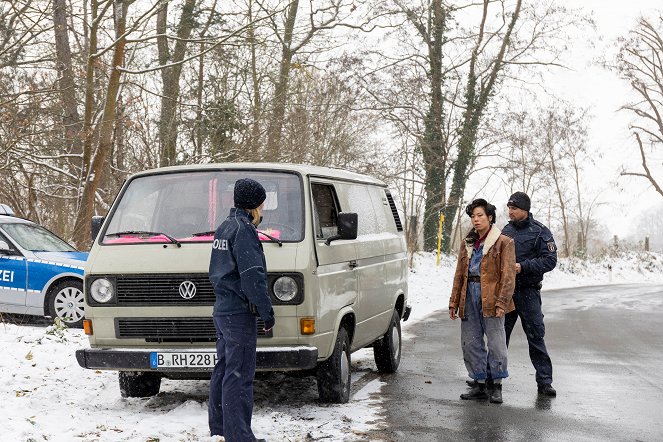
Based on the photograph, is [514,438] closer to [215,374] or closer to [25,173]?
[215,374]

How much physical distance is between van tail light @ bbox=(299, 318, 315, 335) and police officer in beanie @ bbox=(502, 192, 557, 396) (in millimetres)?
2419

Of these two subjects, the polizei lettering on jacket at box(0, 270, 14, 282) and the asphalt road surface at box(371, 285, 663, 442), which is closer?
the asphalt road surface at box(371, 285, 663, 442)

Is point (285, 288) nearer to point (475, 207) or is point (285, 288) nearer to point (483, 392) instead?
point (475, 207)

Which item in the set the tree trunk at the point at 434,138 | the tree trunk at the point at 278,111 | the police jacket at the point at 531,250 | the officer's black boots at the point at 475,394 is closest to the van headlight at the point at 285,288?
the officer's black boots at the point at 475,394

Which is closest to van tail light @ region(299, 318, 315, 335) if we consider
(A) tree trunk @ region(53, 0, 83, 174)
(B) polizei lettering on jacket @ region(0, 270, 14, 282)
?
(B) polizei lettering on jacket @ region(0, 270, 14, 282)

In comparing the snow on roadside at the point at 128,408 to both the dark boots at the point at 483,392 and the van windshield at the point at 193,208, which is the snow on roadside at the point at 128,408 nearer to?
the dark boots at the point at 483,392

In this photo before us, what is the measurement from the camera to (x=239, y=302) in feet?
18.4

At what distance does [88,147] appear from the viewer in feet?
56.0

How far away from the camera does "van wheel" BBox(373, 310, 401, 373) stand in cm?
934

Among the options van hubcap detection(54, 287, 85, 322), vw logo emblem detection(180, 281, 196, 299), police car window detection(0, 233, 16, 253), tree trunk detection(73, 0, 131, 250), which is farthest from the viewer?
tree trunk detection(73, 0, 131, 250)

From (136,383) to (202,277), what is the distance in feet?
5.03

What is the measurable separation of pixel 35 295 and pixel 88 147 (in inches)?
215

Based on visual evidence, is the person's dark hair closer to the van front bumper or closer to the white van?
the white van

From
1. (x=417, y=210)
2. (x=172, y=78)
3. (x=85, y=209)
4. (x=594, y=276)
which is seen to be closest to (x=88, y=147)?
(x=85, y=209)
